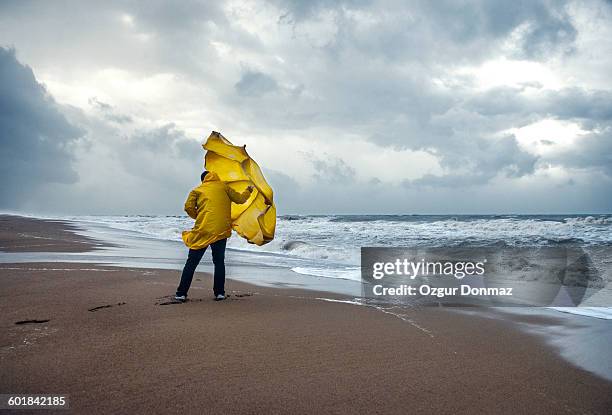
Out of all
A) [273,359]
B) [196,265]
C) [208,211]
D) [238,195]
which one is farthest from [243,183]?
[273,359]

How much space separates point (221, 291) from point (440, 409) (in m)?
3.83

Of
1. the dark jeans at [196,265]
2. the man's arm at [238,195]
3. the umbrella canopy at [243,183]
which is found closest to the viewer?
Answer: the dark jeans at [196,265]

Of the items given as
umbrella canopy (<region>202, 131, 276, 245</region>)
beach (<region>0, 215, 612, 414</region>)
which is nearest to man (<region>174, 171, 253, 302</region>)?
beach (<region>0, 215, 612, 414</region>)

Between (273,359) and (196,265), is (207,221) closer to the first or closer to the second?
(196,265)

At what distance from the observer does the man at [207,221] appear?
5688mm

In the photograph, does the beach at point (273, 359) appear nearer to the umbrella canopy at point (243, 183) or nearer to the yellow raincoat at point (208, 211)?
the yellow raincoat at point (208, 211)

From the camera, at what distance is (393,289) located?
315 inches

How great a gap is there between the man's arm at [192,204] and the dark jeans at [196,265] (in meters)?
0.49

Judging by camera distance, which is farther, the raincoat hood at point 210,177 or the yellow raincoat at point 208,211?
the raincoat hood at point 210,177

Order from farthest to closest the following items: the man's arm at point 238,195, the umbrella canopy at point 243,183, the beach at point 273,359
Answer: the umbrella canopy at point 243,183 → the man's arm at point 238,195 → the beach at point 273,359

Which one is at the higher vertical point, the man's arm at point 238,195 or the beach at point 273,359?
the man's arm at point 238,195

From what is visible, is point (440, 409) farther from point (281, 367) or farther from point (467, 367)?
point (281, 367)

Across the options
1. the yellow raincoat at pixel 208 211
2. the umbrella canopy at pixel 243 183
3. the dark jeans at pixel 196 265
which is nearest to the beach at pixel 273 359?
the dark jeans at pixel 196 265

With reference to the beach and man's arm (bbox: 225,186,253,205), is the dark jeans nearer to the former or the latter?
the beach
